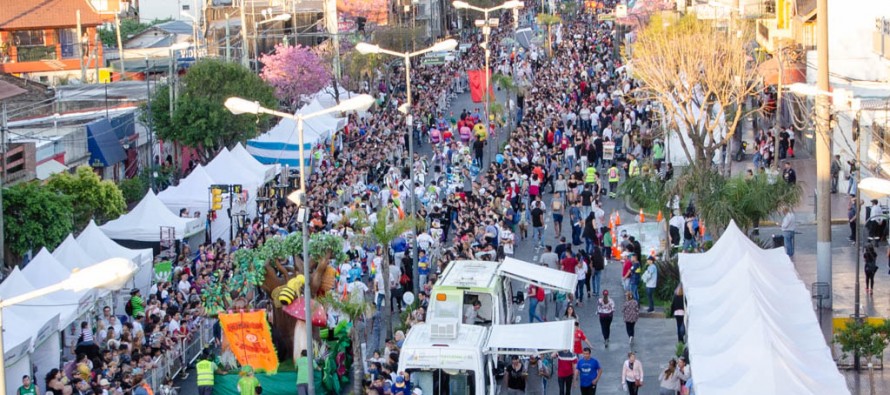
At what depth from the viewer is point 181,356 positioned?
2523 centimetres

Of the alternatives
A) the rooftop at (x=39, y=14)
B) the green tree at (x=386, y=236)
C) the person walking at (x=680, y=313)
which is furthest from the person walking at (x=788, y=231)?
the rooftop at (x=39, y=14)

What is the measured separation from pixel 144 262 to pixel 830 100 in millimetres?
13013

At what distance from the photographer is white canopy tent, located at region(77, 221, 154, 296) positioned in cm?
2866

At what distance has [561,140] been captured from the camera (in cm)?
4497

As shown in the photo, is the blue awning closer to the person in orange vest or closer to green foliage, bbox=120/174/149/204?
green foliage, bbox=120/174/149/204

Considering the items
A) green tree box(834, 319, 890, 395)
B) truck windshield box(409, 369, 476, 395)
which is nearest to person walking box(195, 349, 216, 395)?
truck windshield box(409, 369, 476, 395)

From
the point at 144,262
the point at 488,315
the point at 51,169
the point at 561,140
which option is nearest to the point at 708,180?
the point at 488,315

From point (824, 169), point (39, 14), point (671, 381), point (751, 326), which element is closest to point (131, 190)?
point (824, 169)

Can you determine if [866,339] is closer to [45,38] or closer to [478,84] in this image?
[478,84]

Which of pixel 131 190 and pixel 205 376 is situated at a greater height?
pixel 131 190

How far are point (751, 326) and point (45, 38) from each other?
5438cm

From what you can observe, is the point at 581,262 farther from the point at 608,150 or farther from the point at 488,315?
the point at 608,150

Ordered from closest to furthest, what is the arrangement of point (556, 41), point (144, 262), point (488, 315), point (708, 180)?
point (488, 315) < point (144, 262) < point (708, 180) < point (556, 41)

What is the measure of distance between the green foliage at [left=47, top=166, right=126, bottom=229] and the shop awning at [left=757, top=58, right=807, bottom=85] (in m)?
19.1
